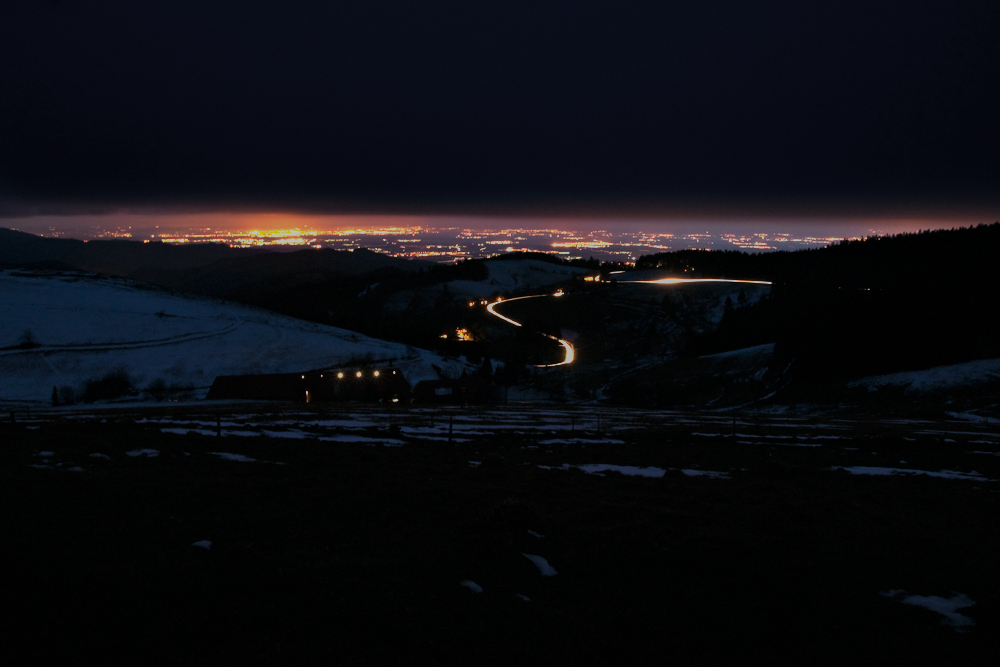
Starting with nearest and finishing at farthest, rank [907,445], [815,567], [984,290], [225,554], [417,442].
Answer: [225,554] < [815,567] < [417,442] < [907,445] < [984,290]

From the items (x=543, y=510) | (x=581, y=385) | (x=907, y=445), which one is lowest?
(x=581, y=385)

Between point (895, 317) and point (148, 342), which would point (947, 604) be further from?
point (148, 342)

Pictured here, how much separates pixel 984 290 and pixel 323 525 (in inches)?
3894

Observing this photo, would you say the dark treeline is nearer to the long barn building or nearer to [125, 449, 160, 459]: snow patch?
the long barn building

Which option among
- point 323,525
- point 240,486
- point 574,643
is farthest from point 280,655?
point 240,486

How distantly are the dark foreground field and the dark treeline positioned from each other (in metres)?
61.8

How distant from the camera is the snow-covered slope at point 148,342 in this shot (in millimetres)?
77750

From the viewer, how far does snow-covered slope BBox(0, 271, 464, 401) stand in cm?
7775

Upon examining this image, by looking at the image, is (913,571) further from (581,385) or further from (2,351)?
(2,351)

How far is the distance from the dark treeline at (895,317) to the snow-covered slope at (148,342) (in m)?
55.2

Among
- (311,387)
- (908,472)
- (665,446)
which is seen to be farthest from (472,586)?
(311,387)

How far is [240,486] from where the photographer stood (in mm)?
13750

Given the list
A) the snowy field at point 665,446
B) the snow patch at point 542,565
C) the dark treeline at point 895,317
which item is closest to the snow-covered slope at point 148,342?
the dark treeline at point 895,317

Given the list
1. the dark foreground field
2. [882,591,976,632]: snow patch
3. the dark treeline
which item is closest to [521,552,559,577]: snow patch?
the dark foreground field
